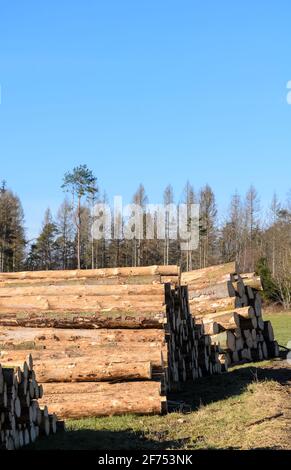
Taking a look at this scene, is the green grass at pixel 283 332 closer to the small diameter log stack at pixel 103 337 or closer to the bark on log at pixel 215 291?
the bark on log at pixel 215 291

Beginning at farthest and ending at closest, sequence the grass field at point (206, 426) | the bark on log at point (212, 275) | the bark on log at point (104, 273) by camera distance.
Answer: the bark on log at point (212, 275)
the bark on log at point (104, 273)
the grass field at point (206, 426)

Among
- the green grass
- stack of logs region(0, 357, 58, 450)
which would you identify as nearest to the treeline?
the green grass

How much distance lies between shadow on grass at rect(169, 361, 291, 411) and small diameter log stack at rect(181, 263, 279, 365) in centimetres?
125

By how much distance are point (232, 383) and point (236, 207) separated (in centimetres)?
6152

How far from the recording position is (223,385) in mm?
13281

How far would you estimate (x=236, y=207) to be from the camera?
243ft

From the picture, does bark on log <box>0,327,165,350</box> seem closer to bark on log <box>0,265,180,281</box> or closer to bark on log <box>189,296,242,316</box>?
bark on log <box>0,265,180,281</box>

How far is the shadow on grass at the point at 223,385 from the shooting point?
38.9ft

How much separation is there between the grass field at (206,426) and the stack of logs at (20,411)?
0.69ft

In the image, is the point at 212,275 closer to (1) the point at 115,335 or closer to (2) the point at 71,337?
(1) the point at 115,335

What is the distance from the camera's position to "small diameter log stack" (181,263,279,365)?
17.5 meters

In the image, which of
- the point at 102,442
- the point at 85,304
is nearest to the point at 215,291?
the point at 85,304

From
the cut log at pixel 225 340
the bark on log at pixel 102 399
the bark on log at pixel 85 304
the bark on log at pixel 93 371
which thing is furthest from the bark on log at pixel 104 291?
the cut log at pixel 225 340
